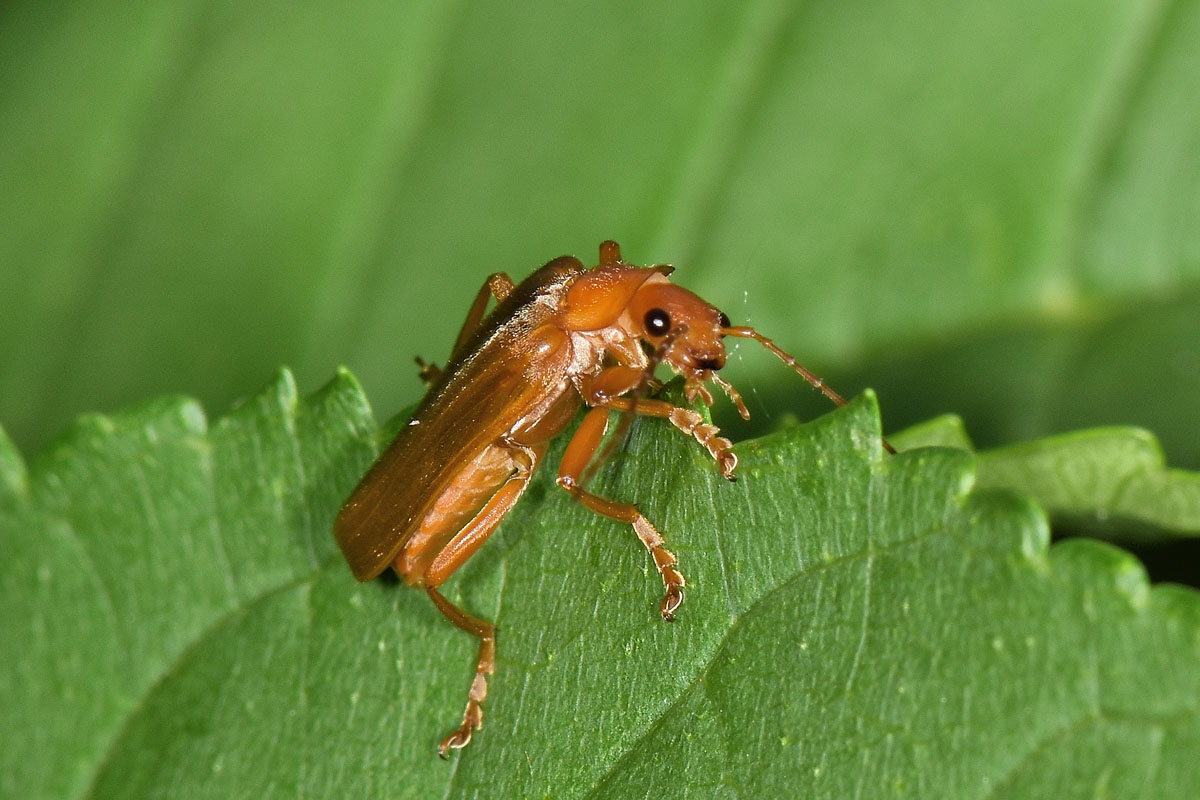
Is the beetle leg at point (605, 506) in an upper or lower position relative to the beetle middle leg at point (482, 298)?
lower

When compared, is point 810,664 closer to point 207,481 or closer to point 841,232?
point 207,481

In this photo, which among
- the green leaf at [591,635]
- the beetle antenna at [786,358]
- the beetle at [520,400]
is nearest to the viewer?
the green leaf at [591,635]

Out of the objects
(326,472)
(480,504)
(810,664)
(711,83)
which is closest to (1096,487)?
(810,664)

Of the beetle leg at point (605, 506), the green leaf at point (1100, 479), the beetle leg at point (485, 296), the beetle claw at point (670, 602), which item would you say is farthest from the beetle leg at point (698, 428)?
the beetle leg at point (485, 296)

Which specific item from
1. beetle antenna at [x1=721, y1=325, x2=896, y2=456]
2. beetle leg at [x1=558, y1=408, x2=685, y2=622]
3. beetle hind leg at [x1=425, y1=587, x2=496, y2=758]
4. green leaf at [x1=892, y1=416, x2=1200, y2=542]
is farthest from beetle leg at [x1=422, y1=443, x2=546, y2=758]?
green leaf at [x1=892, y1=416, x2=1200, y2=542]

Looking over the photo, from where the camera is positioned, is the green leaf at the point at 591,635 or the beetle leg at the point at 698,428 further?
the beetle leg at the point at 698,428

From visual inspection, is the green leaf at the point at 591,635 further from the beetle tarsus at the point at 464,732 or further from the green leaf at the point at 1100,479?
the green leaf at the point at 1100,479

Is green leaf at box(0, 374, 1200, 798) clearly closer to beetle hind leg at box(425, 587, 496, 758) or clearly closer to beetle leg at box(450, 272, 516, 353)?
beetle hind leg at box(425, 587, 496, 758)

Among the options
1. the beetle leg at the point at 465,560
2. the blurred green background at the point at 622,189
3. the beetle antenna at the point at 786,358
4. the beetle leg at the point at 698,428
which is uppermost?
the blurred green background at the point at 622,189

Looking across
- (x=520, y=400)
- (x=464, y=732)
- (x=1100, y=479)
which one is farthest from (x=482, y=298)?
(x=1100, y=479)
